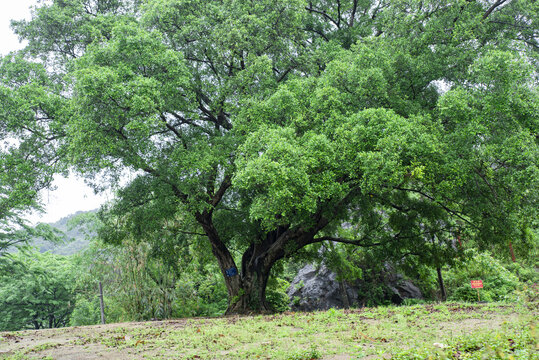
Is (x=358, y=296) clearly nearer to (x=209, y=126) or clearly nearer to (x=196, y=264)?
(x=196, y=264)

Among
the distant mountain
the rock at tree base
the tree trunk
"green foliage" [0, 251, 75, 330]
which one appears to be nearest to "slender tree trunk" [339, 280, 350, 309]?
the rock at tree base

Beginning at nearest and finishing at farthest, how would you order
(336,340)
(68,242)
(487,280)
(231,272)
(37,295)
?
(336,340)
(231,272)
(487,280)
(68,242)
(37,295)

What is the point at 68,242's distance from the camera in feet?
75.0

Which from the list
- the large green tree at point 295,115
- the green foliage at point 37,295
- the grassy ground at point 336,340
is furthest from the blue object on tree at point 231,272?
the green foliage at point 37,295

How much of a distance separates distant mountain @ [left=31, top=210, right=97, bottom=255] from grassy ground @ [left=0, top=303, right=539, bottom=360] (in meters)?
13.5

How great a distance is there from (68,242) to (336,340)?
68.5 feet

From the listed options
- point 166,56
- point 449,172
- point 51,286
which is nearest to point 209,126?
point 166,56

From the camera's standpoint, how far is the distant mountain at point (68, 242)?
2217 centimetres

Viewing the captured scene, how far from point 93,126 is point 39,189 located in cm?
392

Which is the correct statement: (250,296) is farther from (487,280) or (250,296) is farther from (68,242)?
(68,242)

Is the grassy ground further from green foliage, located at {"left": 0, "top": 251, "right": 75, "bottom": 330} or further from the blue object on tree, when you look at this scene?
green foliage, located at {"left": 0, "top": 251, "right": 75, "bottom": 330}

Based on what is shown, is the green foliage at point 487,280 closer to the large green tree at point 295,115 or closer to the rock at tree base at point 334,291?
the rock at tree base at point 334,291

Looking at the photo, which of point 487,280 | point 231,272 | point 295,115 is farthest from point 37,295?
point 487,280

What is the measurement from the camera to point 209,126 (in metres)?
14.6
